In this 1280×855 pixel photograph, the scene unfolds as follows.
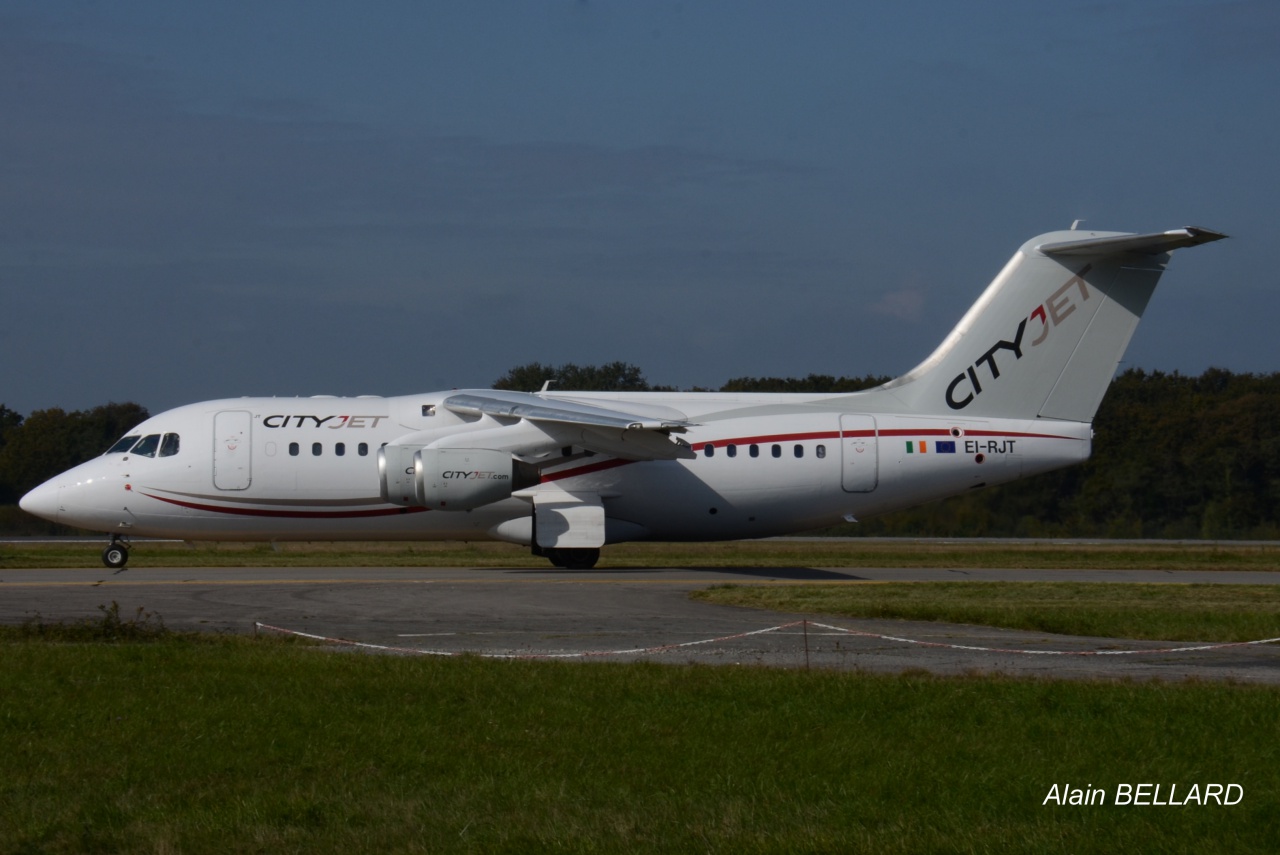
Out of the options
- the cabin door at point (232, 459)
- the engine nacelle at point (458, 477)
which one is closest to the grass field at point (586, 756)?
the engine nacelle at point (458, 477)

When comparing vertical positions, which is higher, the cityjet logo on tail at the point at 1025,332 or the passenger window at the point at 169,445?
the cityjet logo on tail at the point at 1025,332

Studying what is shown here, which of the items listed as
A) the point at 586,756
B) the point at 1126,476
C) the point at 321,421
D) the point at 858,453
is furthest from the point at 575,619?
the point at 1126,476

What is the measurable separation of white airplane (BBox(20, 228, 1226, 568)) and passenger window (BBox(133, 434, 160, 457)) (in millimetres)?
44

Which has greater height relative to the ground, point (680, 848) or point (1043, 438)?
point (1043, 438)

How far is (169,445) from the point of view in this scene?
25.9m

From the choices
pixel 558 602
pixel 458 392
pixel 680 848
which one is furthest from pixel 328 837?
pixel 458 392

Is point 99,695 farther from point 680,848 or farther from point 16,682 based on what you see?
point 680,848

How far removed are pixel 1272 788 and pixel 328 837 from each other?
536cm

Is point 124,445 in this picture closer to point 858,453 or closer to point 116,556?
point 116,556

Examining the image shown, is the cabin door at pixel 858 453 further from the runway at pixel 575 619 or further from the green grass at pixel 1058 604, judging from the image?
the green grass at pixel 1058 604

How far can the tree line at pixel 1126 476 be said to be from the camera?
43.3 m

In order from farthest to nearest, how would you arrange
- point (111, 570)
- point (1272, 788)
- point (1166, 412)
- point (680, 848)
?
point (1166, 412), point (111, 570), point (1272, 788), point (680, 848)

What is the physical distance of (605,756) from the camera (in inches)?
335

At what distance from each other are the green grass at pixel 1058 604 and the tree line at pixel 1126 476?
16940 millimetres
